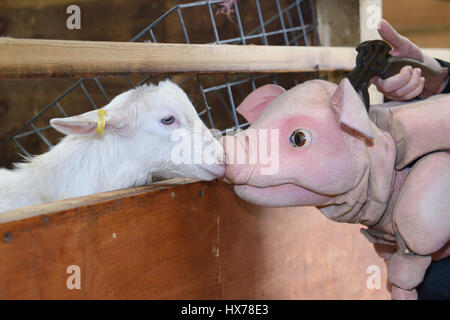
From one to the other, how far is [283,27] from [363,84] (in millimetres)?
897

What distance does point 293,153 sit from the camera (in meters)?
1.04

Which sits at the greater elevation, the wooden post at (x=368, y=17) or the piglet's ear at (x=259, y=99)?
the wooden post at (x=368, y=17)

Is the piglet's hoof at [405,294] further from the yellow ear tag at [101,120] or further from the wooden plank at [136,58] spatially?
the yellow ear tag at [101,120]

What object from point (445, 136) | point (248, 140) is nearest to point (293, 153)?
point (248, 140)

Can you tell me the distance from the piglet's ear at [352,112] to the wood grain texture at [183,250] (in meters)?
0.48

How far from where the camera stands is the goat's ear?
122cm

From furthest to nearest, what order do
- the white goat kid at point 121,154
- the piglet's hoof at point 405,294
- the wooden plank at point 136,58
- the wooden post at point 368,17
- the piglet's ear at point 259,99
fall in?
the wooden post at point 368,17 < the white goat kid at point 121,154 < the piglet's ear at point 259,99 < the piglet's hoof at point 405,294 < the wooden plank at point 136,58

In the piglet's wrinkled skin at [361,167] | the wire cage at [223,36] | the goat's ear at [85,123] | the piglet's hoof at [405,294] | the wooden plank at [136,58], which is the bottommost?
the piglet's hoof at [405,294]

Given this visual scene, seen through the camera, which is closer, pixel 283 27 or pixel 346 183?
pixel 346 183

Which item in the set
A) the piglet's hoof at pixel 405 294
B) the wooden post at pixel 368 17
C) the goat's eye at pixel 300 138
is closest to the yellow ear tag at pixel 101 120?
the goat's eye at pixel 300 138

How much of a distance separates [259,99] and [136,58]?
0.31 metres

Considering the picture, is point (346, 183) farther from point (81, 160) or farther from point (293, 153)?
point (81, 160)

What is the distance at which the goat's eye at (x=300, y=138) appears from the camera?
1.04 meters

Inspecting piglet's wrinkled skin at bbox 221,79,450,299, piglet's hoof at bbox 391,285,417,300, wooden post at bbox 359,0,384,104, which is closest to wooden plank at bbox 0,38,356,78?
piglet's wrinkled skin at bbox 221,79,450,299
